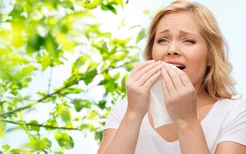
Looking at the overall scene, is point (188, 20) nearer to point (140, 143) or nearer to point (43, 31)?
point (140, 143)

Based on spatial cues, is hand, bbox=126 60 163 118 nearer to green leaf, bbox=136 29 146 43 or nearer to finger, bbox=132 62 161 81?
finger, bbox=132 62 161 81

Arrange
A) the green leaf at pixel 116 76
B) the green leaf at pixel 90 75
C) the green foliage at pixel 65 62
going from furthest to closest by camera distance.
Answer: the green leaf at pixel 116 76, the green leaf at pixel 90 75, the green foliage at pixel 65 62

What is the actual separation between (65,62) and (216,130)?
2.22 feet

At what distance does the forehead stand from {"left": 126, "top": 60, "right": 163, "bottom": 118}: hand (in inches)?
6.9

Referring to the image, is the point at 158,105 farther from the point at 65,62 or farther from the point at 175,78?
the point at 65,62

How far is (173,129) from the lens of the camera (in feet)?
4.68

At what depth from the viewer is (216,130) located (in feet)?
4.54

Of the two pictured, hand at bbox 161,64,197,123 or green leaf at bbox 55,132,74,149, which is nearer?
hand at bbox 161,64,197,123

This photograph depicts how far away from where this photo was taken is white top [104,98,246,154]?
1.34 meters

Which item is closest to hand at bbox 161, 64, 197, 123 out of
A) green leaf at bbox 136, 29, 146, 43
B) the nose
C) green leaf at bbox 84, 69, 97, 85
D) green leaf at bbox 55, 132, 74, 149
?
the nose

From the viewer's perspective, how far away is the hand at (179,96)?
1.21m

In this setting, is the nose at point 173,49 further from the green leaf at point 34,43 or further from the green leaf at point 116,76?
the green leaf at point 34,43

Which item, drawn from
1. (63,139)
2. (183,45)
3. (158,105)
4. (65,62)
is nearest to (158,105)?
(158,105)

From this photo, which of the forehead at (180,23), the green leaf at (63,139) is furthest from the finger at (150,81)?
the green leaf at (63,139)
